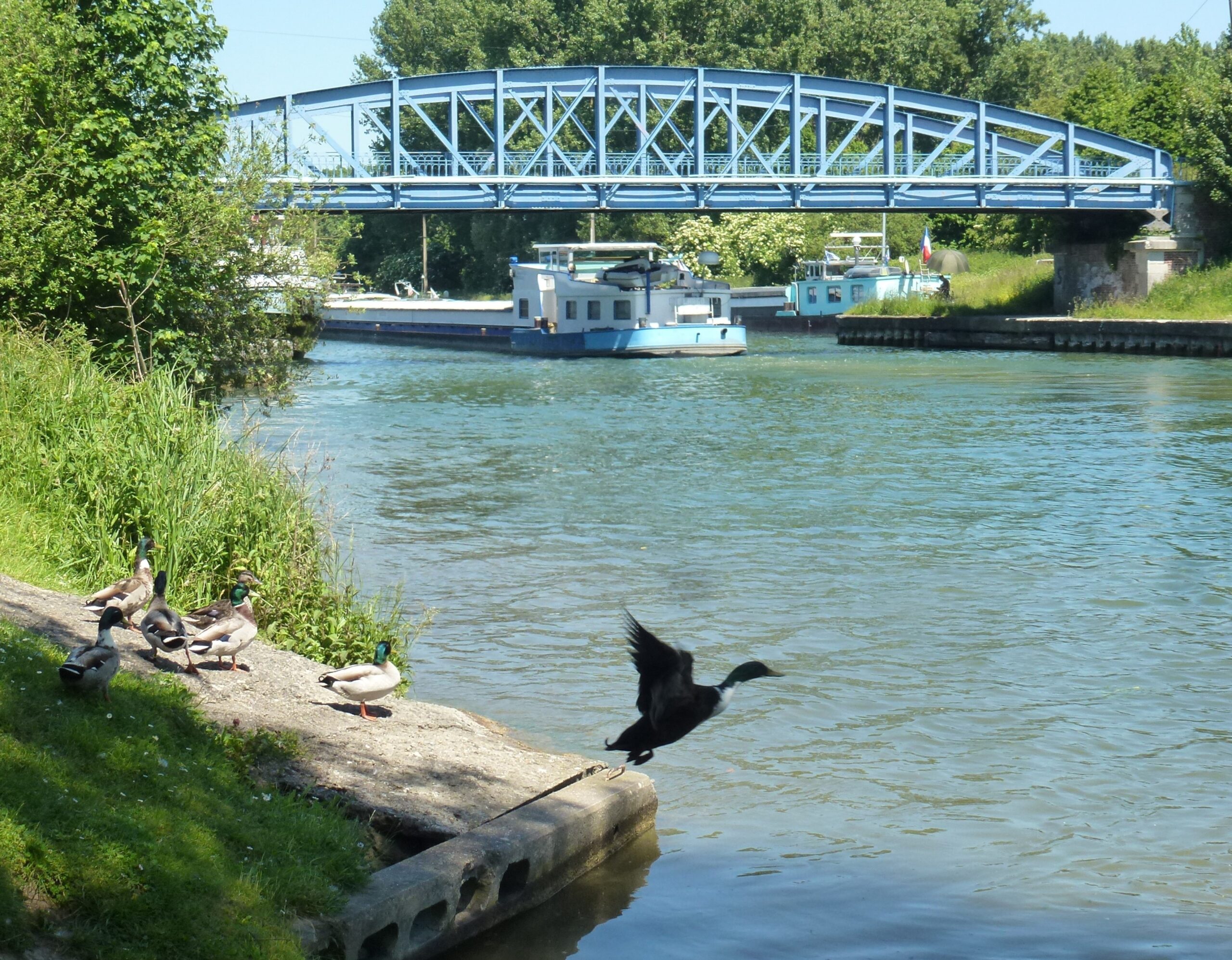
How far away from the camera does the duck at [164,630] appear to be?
23.3 ft

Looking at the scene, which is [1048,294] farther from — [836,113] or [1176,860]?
[1176,860]

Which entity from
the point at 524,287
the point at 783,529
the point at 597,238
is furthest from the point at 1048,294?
the point at 783,529

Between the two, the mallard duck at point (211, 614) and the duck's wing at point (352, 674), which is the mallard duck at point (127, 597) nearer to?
the mallard duck at point (211, 614)

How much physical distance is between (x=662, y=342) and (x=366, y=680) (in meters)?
42.2

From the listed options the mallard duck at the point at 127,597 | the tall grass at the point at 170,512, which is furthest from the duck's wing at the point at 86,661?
the tall grass at the point at 170,512

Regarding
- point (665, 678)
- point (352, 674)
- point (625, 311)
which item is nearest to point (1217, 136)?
point (625, 311)

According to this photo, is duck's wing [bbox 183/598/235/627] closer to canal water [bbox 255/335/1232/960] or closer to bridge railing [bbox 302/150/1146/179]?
canal water [bbox 255/335/1232/960]

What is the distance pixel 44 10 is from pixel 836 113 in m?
47.9

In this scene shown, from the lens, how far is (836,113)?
6034cm

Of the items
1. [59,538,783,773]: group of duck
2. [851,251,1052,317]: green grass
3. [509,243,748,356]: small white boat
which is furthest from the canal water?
[851,251,1052,317]: green grass

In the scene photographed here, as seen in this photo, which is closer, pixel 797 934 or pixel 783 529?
pixel 797 934

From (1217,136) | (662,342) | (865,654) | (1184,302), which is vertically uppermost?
(1217,136)

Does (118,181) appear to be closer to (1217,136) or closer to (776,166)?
(1217,136)

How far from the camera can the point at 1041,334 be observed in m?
48.1
